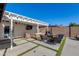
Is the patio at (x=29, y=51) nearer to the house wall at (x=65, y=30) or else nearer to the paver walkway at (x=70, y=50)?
the paver walkway at (x=70, y=50)

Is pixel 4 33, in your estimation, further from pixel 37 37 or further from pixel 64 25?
pixel 64 25

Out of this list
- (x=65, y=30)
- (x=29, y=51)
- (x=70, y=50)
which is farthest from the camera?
(x=65, y=30)

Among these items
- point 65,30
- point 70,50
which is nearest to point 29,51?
point 70,50

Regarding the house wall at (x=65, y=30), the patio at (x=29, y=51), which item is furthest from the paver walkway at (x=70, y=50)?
the house wall at (x=65, y=30)

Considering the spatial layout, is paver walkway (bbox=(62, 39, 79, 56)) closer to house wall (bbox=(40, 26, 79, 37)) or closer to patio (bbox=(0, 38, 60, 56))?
patio (bbox=(0, 38, 60, 56))

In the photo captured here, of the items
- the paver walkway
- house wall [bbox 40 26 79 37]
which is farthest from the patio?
house wall [bbox 40 26 79 37]

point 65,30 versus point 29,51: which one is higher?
point 65,30

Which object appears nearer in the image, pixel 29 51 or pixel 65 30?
pixel 29 51

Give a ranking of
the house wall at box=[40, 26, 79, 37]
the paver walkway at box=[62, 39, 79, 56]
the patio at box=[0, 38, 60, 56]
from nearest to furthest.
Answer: the patio at box=[0, 38, 60, 56] → the paver walkway at box=[62, 39, 79, 56] → the house wall at box=[40, 26, 79, 37]

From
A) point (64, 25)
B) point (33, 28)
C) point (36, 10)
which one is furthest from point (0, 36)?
point (64, 25)

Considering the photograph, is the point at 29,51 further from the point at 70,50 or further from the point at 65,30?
the point at 65,30

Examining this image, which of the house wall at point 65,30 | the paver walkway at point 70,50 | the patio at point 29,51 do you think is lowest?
the paver walkway at point 70,50

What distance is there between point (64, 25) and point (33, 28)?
554 cm

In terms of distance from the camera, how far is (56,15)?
23547 mm
